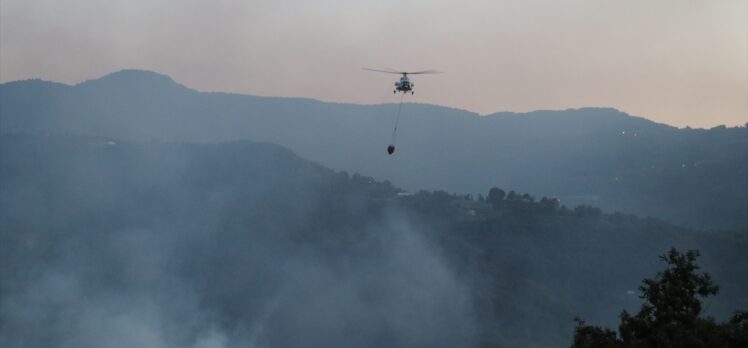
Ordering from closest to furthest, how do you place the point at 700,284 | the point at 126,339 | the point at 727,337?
1. the point at 727,337
2. the point at 700,284
3. the point at 126,339

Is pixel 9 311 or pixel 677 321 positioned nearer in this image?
pixel 677 321

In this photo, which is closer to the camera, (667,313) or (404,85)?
(667,313)

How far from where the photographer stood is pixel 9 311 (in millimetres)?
193875

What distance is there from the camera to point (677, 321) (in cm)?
4488

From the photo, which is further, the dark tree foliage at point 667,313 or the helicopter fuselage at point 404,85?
the helicopter fuselage at point 404,85

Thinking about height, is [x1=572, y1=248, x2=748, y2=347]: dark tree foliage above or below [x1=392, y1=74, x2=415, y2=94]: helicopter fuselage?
below

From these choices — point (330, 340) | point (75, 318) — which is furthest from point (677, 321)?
point (75, 318)

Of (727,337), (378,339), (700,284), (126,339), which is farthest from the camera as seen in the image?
(378,339)

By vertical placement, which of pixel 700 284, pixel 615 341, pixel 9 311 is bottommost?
pixel 9 311

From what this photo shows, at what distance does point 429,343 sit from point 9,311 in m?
87.6

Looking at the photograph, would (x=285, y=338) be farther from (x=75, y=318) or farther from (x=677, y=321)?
(x=677, y=321)

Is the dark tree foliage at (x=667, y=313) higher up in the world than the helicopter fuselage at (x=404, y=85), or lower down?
lower down

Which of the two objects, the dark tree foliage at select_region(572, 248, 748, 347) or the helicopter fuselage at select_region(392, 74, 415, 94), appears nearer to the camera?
the dark tree foliage at select_region(572, 248, 748, 347)

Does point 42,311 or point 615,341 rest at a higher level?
point 615,341
